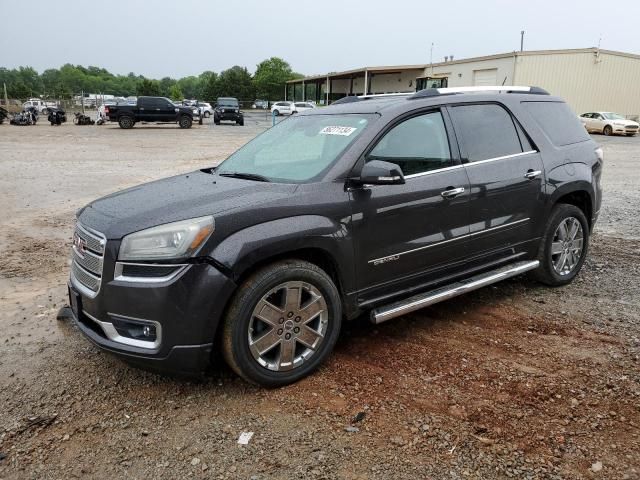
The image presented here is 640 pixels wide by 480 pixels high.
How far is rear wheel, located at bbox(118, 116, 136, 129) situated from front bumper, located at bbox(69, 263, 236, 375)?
30167 millimetres

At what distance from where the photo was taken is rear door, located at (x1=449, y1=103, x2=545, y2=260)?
13.4 feet

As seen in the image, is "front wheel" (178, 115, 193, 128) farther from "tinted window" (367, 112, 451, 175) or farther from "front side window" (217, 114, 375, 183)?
"tinted window" (367, 112, 451, 175)

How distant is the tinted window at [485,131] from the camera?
4.13 meters

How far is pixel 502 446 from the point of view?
270cm

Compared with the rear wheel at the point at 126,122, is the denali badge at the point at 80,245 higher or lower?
lower

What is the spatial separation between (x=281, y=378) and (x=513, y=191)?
96.0 inches

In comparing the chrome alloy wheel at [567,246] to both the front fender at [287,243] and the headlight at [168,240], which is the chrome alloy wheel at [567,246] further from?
the headlight at [168,240]

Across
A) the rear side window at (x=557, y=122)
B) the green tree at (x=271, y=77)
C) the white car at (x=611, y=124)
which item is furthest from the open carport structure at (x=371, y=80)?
the rear side window at (x=557, y=122)

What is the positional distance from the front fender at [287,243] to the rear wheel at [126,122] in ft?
99.2

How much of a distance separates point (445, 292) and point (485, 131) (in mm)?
1396

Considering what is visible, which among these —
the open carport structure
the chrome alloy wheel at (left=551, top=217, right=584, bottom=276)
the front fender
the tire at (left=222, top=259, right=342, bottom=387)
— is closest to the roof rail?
the chrome alloy wheel at (left=551, top=217, right=584, bottom=276)

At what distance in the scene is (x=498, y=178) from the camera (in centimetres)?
419

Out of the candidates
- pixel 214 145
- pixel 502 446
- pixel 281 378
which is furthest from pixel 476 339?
pixel 214 145

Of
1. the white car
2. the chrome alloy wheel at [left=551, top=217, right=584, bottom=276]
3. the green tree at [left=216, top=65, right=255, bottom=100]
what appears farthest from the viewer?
the green tree at [left=216, top=65, right=255, bottom=100]
